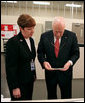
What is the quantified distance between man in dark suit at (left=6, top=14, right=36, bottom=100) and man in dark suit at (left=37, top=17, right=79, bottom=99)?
275mm

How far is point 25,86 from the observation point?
1588 millimetres

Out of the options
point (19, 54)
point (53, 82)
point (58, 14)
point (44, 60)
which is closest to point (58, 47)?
point (44, 60)

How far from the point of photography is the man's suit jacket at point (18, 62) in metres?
1.45

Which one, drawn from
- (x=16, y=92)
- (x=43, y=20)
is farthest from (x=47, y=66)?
(x=43, y=20)

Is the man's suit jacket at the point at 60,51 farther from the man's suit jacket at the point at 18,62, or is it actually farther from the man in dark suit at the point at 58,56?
the man's suit jacket at the point at 18,62

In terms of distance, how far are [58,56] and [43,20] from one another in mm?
1303

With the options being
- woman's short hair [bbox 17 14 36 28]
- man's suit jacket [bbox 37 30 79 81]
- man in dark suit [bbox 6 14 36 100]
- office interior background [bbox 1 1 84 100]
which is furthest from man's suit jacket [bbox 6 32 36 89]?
office interior background [bbox 1 1 84 100]

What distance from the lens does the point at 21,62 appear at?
1.53 meters

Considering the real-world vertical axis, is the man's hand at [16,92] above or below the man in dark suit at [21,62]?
below

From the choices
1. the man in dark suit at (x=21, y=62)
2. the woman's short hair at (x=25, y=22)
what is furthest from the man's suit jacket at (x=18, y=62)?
the woman's short hair at (x=25, y=22)

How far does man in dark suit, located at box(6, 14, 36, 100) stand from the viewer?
1457 mm

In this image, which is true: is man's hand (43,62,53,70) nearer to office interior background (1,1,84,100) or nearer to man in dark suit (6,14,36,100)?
man in dark suit (6,14,36,100)

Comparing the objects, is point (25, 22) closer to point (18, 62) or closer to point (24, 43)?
point (24, 43)

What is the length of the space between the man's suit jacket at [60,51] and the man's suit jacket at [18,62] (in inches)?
11.9
